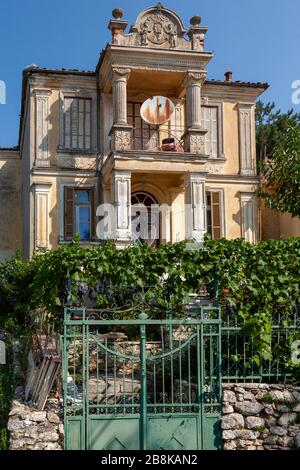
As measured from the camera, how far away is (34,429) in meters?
9.65

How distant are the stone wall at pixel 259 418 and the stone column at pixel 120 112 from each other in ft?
32.9

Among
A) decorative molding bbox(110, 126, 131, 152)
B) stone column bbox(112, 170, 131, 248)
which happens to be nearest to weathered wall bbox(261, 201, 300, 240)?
stone column bbox(112, 170, 131, 248)

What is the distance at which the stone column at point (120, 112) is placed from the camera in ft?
61.8

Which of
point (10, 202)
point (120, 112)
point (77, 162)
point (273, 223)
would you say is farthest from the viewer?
point (10, 202)

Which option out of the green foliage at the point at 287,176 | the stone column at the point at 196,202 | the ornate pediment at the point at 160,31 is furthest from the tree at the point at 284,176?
the ornate pediment at the point at 160,31

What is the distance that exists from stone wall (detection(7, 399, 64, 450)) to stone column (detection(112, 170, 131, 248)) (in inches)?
347

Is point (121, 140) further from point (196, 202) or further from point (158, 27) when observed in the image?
point (158, 27)

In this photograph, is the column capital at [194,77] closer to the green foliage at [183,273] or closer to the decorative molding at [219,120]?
the decorative molding at [219,120]

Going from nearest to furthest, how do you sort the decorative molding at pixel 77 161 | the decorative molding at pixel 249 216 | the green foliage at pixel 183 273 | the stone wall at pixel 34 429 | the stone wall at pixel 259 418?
the stone wall at pixel 34 429, the stone wall at pixel 259 418, the green foliage at pixel 183 273, the decorative molding at pixel 77 161, the decorative molding at pixel 249 216

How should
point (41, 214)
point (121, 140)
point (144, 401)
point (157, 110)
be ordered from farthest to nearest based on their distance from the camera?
point (41, 214), point (157, 110), point (121, 140), point (144, 401)

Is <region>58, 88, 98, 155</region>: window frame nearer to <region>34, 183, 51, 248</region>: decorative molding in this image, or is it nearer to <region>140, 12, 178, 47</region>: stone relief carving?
<region>34, 183, 51, 248</region>: decorative molding

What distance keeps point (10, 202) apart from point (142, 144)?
624cm

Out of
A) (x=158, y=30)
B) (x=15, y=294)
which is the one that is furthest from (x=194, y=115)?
(x=15, y=294)
